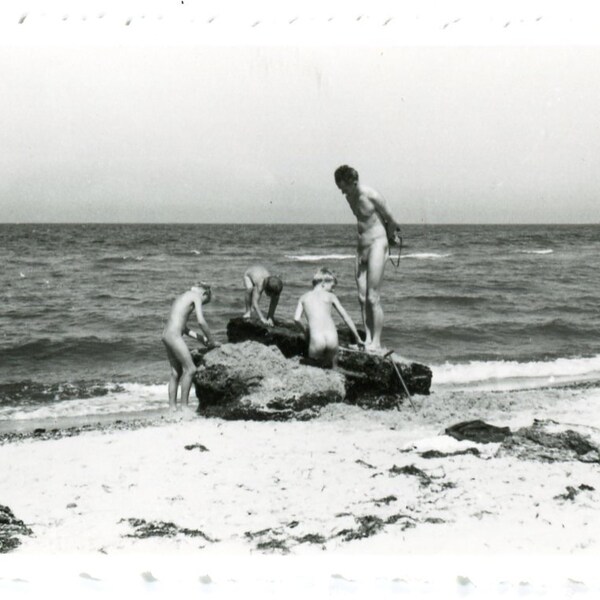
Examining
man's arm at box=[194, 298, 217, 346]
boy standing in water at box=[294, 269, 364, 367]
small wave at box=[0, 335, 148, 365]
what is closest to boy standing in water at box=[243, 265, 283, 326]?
man's arm at box=[194, 298, 217, 346]

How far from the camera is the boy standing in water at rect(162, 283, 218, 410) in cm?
813

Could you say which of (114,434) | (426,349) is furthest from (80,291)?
(114,434)

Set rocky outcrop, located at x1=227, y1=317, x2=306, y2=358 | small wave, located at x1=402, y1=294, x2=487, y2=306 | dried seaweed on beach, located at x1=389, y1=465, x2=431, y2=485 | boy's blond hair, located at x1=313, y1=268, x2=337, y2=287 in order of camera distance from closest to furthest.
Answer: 1. dried seaweed on beach, located at x1=389, y1=465, x2=431, y2=485
2. boy's blond hair, located at x1=313, y1=268, x2=337, y2=287
3. rocky outcrop, located at x1=227, y1=317, x2=306, y2=358
4. small wave, located at x1=402, y1=294, x2=487, y2=306

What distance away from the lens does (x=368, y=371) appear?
26.2 ft

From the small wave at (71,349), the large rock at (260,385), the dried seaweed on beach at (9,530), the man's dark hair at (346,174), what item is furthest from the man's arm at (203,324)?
the small wave at (71,349)

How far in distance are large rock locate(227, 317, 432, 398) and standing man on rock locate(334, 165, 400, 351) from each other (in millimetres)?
404

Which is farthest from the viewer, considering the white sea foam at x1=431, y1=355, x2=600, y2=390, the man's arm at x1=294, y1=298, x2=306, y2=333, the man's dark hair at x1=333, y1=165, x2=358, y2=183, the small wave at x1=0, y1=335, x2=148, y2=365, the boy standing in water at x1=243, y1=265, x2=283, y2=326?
the small wave at x1=0, y1=335, x2=148, y2=365

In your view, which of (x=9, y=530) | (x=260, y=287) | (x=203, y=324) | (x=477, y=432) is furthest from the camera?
(x=260, y=287)

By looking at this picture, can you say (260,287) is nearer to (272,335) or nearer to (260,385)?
(272,335)

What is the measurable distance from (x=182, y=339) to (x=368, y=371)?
2.17m

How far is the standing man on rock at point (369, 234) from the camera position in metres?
7.63

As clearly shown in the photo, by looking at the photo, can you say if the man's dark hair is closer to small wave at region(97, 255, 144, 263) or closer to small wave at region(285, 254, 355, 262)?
small wave at region(97, 255, 144, 263)

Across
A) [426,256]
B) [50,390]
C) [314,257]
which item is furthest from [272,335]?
[426,256]

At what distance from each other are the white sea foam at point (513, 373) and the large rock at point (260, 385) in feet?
13.7
